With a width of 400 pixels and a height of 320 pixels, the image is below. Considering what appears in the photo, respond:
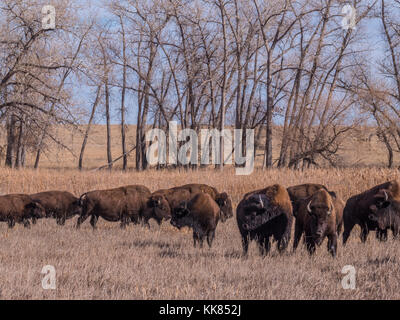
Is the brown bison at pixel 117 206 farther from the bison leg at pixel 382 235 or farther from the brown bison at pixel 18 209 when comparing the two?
the bison leg at pixel 382 235

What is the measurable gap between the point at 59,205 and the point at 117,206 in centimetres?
155

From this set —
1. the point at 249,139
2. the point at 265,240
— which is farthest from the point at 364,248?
the point at 249,139

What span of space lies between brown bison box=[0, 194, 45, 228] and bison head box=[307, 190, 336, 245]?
→ 22.0ft

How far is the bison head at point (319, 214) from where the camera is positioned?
26.1ft

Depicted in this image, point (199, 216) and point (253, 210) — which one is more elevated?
point (253, 210)

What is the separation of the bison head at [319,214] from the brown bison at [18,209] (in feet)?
22.0

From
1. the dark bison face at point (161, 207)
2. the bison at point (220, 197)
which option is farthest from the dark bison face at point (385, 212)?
the dark bison face at point (161, 207)

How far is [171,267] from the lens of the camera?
7.57m

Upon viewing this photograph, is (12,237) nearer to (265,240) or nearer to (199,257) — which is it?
(199,257)

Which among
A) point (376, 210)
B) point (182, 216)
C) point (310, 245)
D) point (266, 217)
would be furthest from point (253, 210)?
point (376, 210)

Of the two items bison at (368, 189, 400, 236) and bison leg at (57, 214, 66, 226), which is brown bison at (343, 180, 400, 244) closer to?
bison at (368, 189, 400, 236)

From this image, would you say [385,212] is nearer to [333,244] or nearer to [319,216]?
[333,244]

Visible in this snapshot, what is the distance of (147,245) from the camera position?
9641mm
